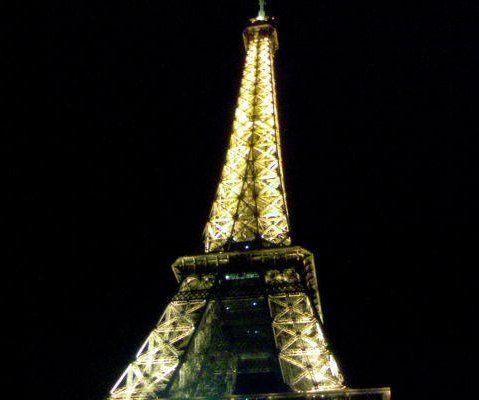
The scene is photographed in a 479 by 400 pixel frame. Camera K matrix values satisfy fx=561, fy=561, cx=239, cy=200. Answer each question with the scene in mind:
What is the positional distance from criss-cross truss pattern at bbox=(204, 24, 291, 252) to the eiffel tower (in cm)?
6

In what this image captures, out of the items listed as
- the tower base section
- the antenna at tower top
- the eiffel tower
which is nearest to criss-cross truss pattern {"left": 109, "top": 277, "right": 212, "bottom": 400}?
the eiffel tower

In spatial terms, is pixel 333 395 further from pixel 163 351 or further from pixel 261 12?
pixel 261 12

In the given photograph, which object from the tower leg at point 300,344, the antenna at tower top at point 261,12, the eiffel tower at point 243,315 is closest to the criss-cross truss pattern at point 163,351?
the eiffel tower at point 243,315

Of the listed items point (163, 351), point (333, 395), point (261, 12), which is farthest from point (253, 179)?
point (261, 12)

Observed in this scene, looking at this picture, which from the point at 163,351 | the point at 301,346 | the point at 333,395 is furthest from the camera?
the point at 163,351

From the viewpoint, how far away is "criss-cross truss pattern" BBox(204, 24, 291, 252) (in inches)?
1053

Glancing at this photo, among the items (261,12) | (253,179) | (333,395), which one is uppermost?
(261,12)

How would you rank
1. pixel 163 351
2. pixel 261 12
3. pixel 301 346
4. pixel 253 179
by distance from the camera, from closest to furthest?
pixel 301 346, pixel 163 351, pixel 253 179, pixel 261 12

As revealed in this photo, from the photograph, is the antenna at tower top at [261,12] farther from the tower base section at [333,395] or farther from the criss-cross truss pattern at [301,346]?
the tower base section at [333,395]

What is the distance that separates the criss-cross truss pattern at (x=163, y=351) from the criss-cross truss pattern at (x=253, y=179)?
3.78 meters

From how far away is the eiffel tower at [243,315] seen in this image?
59.7 ft

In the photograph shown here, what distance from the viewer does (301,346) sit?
1978cm

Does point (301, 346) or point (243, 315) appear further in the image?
point (243, 315)

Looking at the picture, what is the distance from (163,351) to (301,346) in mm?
4893
